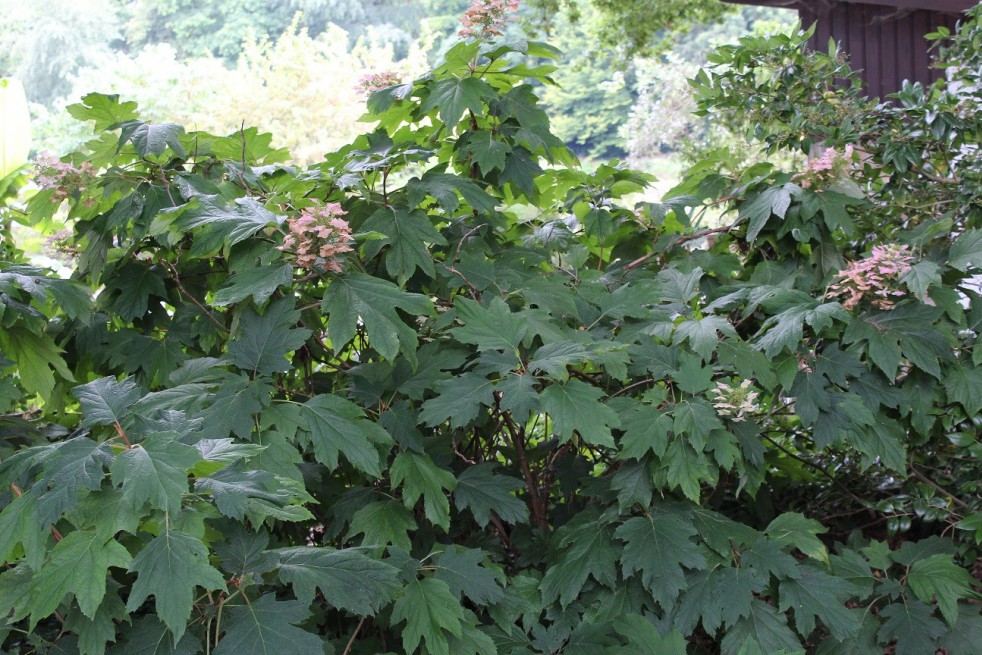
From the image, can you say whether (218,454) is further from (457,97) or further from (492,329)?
(457,97)

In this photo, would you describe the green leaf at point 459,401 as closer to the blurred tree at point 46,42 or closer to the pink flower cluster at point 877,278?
the pink flower cluster at point 877,278

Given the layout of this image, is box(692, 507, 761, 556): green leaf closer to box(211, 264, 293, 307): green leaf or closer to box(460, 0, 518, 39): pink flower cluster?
box(211, 264, 293, 307): green leaf

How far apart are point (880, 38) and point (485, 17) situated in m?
4.01

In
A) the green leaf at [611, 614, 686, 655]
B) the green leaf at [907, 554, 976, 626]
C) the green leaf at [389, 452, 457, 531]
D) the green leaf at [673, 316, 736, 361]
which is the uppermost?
the green leaf at [673, 316, 736, 361]

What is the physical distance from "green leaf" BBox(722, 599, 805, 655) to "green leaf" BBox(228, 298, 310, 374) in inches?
31.5

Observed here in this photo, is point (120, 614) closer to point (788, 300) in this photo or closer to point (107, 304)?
point (107, 304)

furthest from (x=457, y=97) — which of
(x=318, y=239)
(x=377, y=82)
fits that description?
(x=318, y=239)

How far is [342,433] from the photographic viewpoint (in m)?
1.31

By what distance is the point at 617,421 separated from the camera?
4.39 feet

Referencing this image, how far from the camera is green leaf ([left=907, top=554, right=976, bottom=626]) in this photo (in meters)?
1.51

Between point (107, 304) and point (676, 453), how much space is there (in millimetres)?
1107

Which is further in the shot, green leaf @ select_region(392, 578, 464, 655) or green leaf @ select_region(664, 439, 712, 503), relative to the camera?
green leaf @ select_region(664, 439, 712, 503)

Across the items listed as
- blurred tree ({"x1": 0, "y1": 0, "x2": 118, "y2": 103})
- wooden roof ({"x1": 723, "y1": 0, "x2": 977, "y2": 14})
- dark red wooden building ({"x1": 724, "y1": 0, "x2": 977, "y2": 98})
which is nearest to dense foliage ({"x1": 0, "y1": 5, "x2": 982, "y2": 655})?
wooden roof ({"x1": 723, "y1": 0, "x2": 977, "y2": 14})

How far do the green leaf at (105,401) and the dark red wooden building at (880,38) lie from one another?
15.1 feet
